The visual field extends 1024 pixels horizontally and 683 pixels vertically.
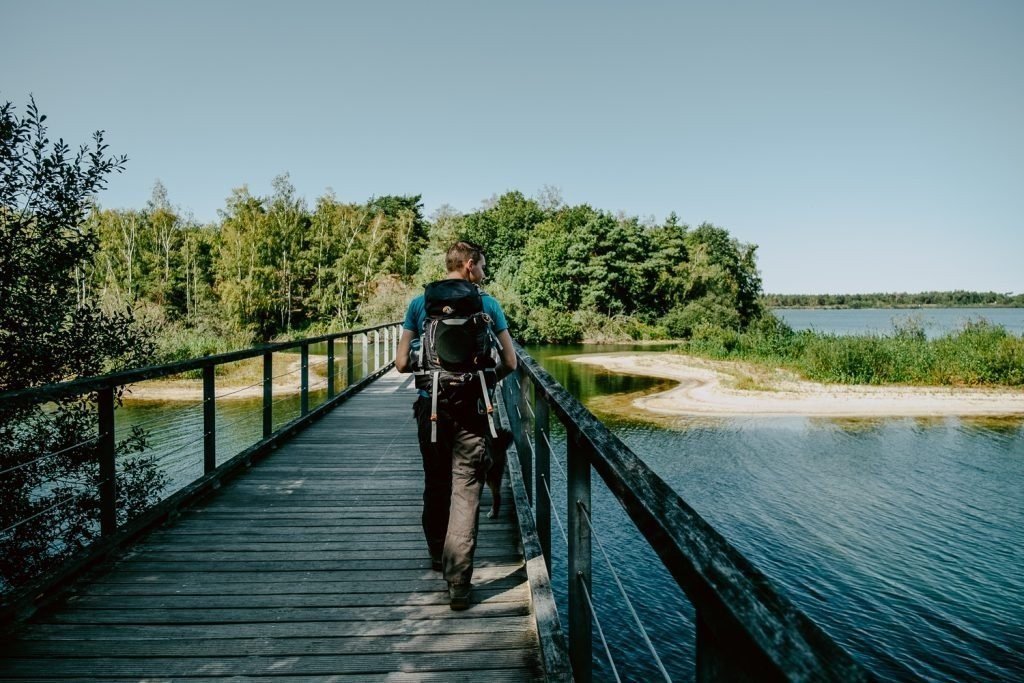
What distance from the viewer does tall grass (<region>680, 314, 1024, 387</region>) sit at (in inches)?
957

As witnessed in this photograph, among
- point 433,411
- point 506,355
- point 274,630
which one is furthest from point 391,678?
point 506,355

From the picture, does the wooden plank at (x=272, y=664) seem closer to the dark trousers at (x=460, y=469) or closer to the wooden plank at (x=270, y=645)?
the wooden plank at (x=270, y=645)

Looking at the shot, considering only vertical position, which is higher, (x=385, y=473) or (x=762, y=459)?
(x=385, y=473)

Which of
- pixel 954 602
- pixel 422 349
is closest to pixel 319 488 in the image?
pixel 422 349

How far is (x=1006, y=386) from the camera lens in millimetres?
23656

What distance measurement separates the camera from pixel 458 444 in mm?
2969

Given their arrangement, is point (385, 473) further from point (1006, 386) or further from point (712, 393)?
point (1006, 386)

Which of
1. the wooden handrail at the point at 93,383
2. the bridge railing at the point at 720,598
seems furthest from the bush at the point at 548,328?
the bridge railing at the point at 720,598

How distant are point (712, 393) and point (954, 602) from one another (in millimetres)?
15324

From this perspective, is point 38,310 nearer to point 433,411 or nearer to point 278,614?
point 278,614

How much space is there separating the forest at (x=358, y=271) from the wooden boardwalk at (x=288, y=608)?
36879 millimetres

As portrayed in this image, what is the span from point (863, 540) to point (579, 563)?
944 cm

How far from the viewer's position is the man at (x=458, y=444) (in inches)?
114

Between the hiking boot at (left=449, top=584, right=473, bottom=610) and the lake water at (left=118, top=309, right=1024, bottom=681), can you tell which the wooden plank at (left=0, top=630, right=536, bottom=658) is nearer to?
the hiking boot at (left=449, top=584, right=473, bottom=610)
